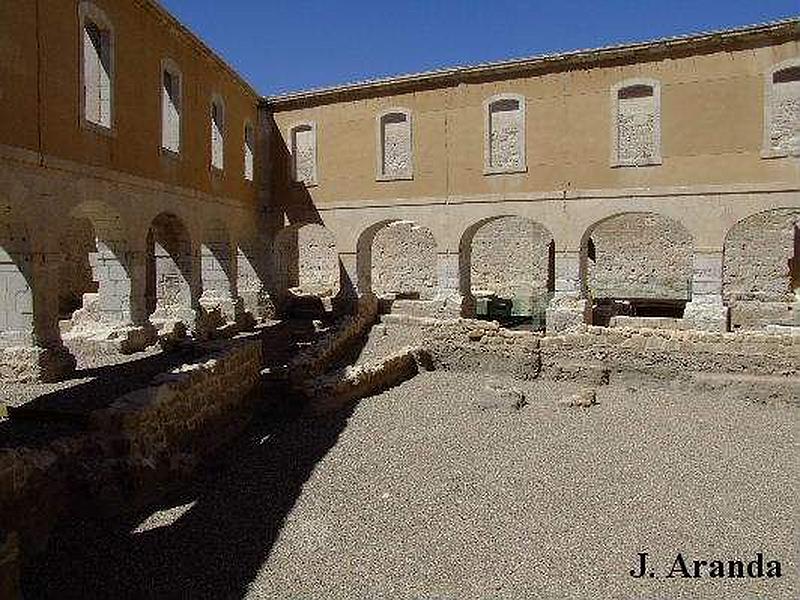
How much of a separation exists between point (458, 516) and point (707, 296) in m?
12.7

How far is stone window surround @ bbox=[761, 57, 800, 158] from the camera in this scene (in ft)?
50.3

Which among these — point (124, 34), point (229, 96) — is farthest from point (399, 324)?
point (124, 34)

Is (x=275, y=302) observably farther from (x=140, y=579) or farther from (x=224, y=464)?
(x=140, y=579)

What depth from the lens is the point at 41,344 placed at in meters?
10.5

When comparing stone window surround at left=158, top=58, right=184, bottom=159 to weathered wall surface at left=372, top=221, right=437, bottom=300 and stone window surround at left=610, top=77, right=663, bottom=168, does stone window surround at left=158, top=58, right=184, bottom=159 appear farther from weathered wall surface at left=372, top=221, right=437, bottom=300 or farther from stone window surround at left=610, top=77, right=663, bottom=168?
weathered wall surface at left=372, top=221, right=437, bottom=300

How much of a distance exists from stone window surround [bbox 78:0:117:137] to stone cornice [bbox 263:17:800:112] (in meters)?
8.46

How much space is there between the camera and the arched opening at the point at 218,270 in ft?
58.3

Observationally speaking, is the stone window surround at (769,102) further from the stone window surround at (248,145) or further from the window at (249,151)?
the window at (249,151)

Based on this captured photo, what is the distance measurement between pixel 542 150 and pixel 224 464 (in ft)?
44.1

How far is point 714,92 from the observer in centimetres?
1602

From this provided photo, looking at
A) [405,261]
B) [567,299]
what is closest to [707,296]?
[567,299]

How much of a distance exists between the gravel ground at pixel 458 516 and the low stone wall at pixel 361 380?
0.58m

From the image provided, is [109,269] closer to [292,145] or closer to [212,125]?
[212,125]

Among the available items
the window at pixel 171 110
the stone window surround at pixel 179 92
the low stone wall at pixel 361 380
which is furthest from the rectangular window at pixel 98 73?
the low stone wall at pixel 361 380
